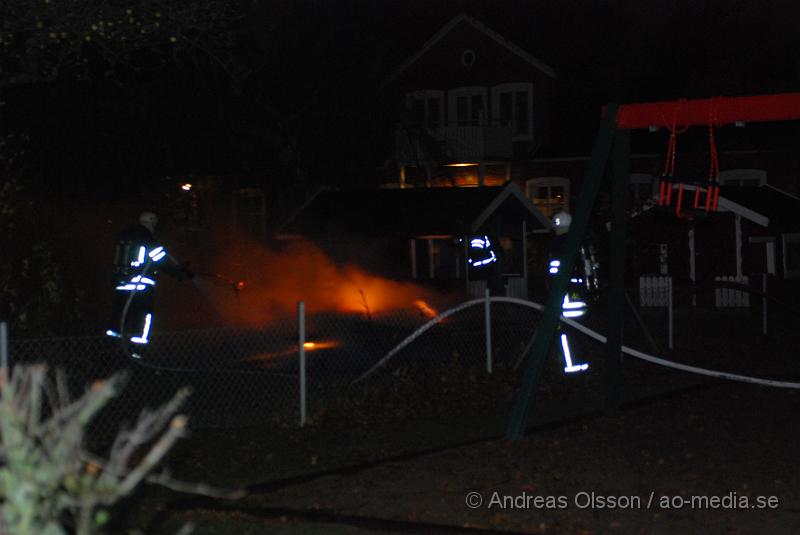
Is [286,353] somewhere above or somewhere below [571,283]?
below

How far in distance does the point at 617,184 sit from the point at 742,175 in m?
23.4

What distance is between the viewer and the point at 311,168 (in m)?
26.2

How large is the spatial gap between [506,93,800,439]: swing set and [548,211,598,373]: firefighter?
1.83 metres

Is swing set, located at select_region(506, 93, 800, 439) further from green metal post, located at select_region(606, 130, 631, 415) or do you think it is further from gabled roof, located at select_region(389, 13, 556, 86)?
gabled roof, located at select_region(389, 13, 556, 86)

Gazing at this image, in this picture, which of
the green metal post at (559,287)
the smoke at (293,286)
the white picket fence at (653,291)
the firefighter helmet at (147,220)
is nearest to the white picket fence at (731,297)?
the white picket fence at (653,291)

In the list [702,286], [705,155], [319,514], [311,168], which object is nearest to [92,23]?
[319,514]

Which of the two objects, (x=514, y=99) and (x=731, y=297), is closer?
(x=731, y=297)

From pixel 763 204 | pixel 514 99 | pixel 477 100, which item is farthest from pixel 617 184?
pixel 477 100

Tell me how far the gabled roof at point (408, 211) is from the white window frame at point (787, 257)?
688cm

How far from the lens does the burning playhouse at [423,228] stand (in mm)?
28641

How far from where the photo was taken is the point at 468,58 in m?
34.4

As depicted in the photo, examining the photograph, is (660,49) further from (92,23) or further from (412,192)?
(92,23)

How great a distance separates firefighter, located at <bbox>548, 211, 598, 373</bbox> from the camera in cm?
1298

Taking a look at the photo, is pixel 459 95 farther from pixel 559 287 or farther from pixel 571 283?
pixel 559 287
